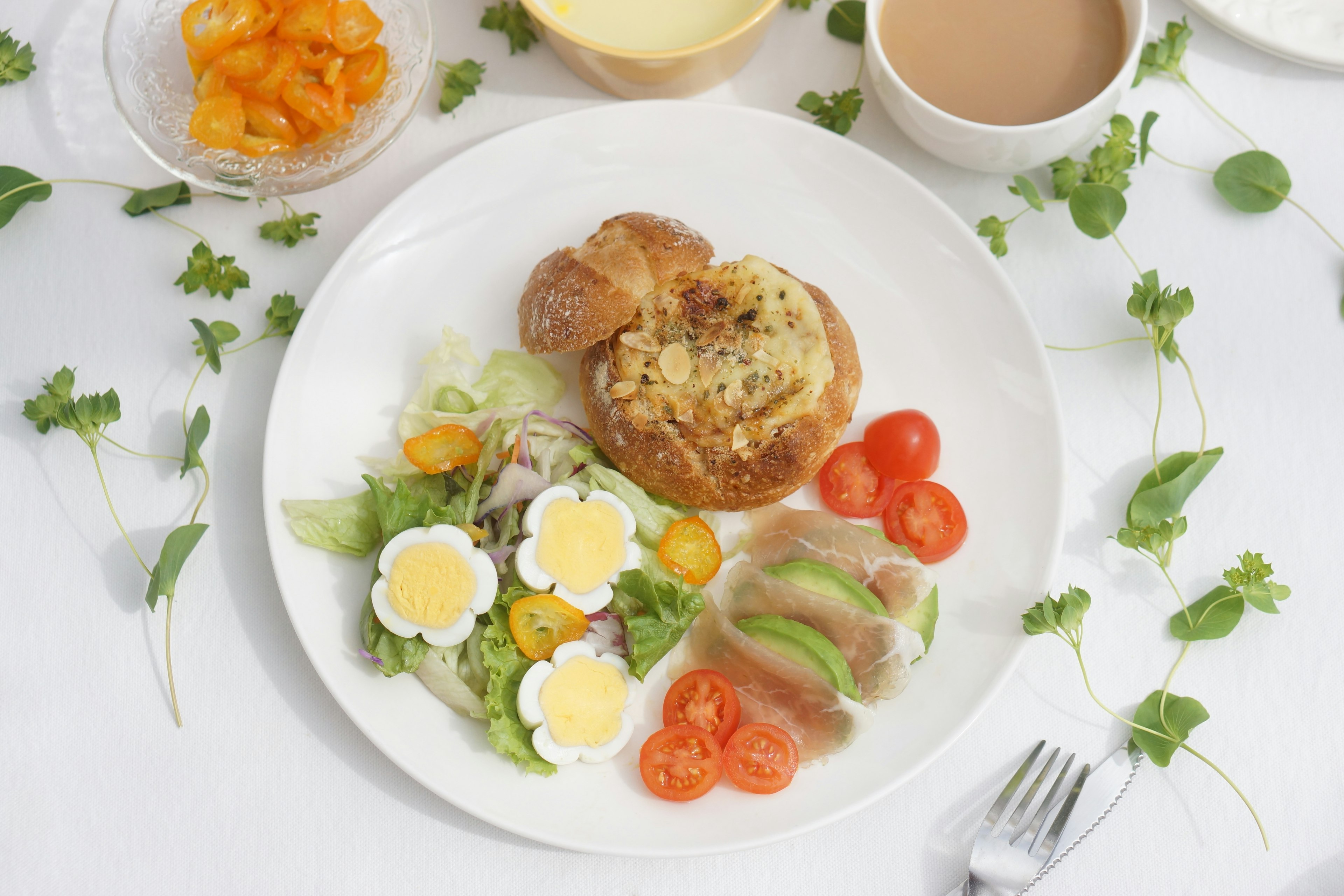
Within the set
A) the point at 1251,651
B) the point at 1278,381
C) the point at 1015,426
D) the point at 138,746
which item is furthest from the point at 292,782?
the point at 1278,381

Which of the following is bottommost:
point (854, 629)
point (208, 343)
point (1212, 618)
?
point (1212, 618)

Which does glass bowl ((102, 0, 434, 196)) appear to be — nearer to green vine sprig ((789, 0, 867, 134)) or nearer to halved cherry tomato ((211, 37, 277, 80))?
halved cherry tomato ((211, 37, 277, 80))

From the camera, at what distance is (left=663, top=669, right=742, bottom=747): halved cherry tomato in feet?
9.11

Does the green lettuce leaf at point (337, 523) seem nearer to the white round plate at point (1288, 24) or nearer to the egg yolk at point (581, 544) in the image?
the egg yolk at point (581, 544)

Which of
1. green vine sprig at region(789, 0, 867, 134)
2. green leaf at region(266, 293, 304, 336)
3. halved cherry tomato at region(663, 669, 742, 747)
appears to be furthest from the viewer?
green vine sprig at region(789, 0, 867, 134)

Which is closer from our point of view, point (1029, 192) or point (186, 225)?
point (1029, 192)

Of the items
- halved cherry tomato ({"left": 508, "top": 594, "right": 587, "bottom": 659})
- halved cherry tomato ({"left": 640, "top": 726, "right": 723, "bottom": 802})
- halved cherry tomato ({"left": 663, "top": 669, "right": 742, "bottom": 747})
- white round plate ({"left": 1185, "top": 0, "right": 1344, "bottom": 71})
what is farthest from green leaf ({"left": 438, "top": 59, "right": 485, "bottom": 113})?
white round plate ({"left": 1185, "top": 0, "right": 1344, "bottom": 71})

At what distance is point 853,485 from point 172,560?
226 cm

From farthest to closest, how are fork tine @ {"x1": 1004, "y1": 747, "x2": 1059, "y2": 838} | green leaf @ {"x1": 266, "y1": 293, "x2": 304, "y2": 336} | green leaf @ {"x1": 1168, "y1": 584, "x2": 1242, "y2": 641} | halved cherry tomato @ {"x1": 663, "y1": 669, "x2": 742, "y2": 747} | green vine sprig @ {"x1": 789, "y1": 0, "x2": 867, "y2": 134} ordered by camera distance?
green vine sprig @ {"x1": 789, "y1": 0, "x2": 867, "y2": 134} → green leaf @ {"x1": 266, "y1": 293, "x2": 304, "y2": 336} → green leaf @ {"x1": 1168, "y1": 584, "x2": 1242, "y2": 641} → fork tine @ {"x1": 1004, "y1": 747, "x2": 1059, "y2": 838} → halved cherry tomato @ {"x1": 663, "y1": 669, "x2": 742, "y2": 747}

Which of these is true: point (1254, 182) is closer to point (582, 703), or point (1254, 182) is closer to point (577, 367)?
point (577, 367)

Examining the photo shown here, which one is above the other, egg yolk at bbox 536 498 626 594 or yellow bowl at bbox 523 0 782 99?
yellow bowl at bbox 523 0 782 99

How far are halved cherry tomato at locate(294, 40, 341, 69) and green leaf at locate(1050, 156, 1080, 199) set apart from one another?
250 centimetres

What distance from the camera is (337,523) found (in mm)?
2848

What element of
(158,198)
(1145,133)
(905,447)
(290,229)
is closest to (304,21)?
(290,229)
